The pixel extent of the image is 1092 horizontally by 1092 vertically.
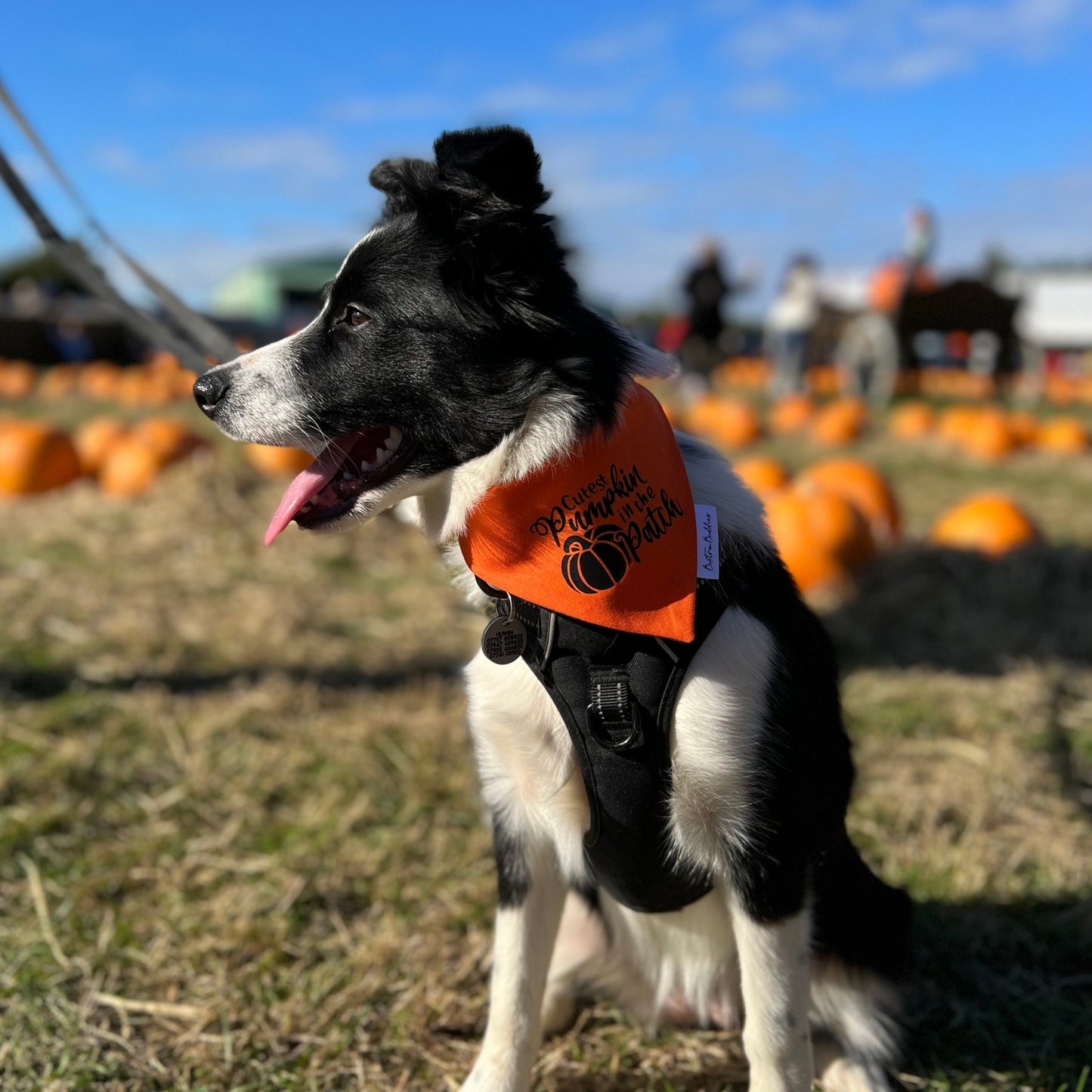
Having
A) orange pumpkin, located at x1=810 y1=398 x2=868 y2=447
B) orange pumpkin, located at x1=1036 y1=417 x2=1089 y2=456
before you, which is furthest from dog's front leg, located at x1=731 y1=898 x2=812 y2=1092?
orange pumpkin, located at x1=810 y1=398 x2=868 y2=447

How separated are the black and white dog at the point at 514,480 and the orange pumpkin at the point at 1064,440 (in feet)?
29.2

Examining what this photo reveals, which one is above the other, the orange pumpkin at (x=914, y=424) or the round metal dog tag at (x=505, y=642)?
the round metal dog tag at (x=505, y=642)

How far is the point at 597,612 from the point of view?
1.81m

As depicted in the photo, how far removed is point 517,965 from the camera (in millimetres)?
1987

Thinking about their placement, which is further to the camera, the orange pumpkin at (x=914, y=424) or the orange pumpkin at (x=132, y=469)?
the orange pumpkin at (x=914, y=424)

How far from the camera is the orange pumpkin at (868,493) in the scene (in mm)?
6070

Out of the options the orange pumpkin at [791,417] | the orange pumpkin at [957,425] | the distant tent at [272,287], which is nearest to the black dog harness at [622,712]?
the orange pumpkin at [957,425]

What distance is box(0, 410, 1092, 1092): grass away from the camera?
226 centimetres

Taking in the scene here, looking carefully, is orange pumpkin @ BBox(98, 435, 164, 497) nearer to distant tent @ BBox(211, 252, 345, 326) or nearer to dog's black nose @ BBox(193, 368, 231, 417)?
dog's black nose @ BBox(193, 368, 231, 417)

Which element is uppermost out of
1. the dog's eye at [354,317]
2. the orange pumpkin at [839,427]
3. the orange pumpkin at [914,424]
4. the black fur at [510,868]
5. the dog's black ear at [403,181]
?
the dog's black ear at [403,181]

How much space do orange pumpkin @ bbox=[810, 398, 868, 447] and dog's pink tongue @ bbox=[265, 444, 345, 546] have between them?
930cm

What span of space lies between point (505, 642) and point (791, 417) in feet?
35.1

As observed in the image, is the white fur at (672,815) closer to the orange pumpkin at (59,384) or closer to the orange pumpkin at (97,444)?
the orange pumpkin at (97,444)

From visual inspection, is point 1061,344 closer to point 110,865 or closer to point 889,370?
point 889,370
